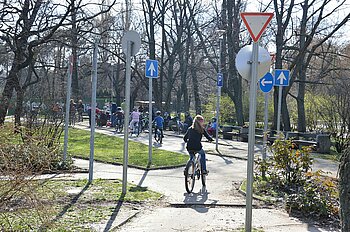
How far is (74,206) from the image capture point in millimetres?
7801

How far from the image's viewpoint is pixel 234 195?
9.77 meters

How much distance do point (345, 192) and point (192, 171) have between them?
540 centimetres

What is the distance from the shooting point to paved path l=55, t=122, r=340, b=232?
23.1 ft

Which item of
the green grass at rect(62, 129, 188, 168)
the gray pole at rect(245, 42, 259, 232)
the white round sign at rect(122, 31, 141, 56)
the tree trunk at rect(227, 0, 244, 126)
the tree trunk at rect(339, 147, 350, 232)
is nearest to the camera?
the tree trunk at rect(339, 147, 350, 232)

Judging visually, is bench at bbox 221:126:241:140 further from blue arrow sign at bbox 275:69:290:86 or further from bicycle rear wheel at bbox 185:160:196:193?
bicycle rear wheel at bbox 185:160:196:193

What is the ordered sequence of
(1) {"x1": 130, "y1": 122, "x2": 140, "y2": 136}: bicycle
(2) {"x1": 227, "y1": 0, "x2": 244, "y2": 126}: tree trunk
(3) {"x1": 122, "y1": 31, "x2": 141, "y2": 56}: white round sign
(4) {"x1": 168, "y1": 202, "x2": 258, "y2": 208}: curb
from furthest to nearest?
1. (2) {"x1": 227, "y1": 0, "x2": 244, "y2": 126}: tree trunk
2. (1) {"x1": 130, "y1": 122, "x2": 140, "y2": 136}: bicycle
3. (3) {"x1": 122, "y1": 31, "x2": 141, "y2": 56}: white round sign
4. (4) {"x1": 168, "y1": 202, "x2": 258, "y2": 208}: curb

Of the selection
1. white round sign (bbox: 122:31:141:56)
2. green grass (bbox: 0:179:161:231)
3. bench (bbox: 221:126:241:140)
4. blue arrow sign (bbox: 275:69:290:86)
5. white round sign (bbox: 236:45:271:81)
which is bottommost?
green grass (bbox: 0:179:161:231)

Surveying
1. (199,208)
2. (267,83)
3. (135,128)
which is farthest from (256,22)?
(135,128)

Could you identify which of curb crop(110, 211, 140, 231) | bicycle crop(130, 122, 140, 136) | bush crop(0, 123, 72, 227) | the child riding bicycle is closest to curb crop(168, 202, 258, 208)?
curb crop(110, 211, 140, 231)

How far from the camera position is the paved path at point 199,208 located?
23.1 feet

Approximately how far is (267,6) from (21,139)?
24039mm

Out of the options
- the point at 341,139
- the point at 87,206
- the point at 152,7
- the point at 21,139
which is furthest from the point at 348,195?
the point at 152,7

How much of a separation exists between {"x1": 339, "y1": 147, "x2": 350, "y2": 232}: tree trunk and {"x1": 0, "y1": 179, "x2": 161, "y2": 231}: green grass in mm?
3090

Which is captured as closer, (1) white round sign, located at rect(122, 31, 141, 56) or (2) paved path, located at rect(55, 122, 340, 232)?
(2) paved path, located at rect(55, 122, 340, 232)
